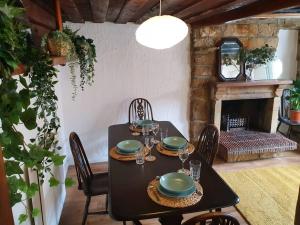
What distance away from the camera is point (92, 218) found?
247 centimetres

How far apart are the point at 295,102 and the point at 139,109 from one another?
257 cm

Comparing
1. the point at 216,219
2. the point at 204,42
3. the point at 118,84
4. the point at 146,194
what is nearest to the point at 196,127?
the point at 204,42

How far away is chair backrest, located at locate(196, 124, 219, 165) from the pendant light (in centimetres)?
99

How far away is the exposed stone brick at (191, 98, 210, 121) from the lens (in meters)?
3.78

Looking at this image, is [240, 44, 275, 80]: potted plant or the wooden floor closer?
the wooden floor

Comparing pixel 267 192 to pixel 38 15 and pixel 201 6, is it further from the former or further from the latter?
pixel 38 15

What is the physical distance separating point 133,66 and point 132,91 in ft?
1.21

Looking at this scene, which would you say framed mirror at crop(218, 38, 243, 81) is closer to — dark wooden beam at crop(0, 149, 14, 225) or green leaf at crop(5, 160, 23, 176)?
green leaf at crop(5, 160, 23, 176)

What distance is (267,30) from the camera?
369 centimetres

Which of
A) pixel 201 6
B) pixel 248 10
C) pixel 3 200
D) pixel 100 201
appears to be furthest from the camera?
pixel 100 201

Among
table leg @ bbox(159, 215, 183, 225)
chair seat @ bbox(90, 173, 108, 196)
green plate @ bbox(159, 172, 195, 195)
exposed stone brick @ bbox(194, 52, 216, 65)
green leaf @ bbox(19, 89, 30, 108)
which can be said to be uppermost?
exposed stone brick @ bbox(194, 52, 216, 65)

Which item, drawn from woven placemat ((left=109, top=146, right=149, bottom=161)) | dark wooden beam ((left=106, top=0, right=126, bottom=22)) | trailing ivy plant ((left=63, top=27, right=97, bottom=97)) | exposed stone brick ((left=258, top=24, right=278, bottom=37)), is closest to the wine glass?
woven placemat ((left=109, top=146, right=149, bottom=161))

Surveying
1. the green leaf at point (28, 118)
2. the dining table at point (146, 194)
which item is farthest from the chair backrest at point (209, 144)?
the green leaf at point (28, 118)

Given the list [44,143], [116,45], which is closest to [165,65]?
[116,45]
